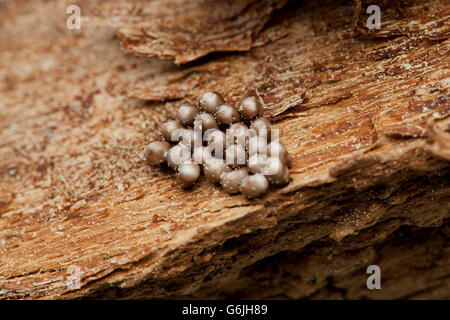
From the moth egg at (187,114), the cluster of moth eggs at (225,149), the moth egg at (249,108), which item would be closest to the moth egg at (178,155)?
the cluster of moth eggs at (225,149)

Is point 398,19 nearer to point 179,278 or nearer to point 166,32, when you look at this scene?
point 166,32

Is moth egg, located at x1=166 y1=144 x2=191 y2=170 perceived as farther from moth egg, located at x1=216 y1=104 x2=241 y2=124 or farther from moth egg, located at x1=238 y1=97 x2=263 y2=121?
moth egg, located at x1=238 y1=97 x2=263 y2=121

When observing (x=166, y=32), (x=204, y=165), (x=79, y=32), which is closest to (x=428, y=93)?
(x=204, y=165)

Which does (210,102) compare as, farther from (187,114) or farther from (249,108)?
(249,108)

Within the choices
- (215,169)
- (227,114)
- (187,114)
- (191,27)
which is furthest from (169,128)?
(191,27)

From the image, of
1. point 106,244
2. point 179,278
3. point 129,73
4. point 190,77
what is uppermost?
point 129,73

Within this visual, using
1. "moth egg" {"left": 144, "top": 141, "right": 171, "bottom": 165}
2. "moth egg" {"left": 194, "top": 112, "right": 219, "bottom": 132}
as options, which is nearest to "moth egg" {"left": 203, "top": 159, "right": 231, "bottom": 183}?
"moth egg" {"left": 194, "top": 112, "right": 219, "bottom": 132}
